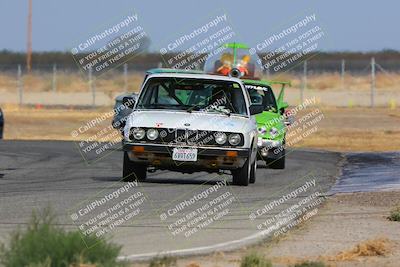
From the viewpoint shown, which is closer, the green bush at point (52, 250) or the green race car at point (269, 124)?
the green bush at point (52, 250)

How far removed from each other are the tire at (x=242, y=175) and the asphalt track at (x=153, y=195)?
198mm

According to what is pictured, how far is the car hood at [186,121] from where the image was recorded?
19.2 m

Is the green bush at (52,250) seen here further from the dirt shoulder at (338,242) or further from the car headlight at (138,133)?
the car headlight at (138,133)

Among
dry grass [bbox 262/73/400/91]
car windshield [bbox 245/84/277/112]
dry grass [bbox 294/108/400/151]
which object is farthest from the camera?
dry grass [bbox 262/73/400/91]

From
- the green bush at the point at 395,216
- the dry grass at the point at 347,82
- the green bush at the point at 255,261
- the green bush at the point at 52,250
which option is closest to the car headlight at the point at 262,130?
the green bush at the point at 395,216

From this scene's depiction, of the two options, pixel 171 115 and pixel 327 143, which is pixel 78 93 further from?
pixel 171 115

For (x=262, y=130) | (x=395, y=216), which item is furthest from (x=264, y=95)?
(x=395, y=216)

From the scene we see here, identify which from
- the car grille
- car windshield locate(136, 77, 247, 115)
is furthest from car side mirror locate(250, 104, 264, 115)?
the car grille

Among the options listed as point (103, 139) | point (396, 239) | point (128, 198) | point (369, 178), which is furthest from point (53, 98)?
point (396, 239)

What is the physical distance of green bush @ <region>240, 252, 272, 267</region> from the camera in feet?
33.3

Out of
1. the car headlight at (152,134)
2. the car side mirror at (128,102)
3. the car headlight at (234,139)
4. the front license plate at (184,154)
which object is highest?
the car side mirror at (128,102)

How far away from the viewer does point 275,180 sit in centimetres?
2225

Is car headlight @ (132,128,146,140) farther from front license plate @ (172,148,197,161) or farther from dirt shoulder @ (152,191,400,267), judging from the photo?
dirt shoulder @ (152,191,400,267)

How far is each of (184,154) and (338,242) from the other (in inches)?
258
